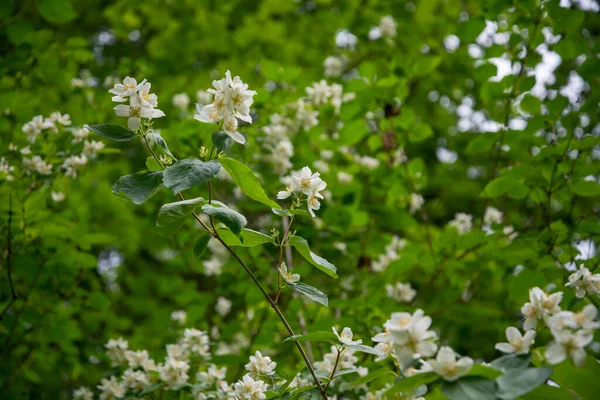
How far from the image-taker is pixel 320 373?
191 centimetres

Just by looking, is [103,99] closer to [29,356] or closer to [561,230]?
[29,356]

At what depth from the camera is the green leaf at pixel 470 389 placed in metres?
1.10

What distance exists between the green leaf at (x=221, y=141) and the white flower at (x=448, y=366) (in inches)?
28.9

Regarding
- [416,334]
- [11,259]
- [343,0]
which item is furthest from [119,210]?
[416,334]

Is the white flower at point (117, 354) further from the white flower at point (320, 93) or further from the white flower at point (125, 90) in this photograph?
the white flower at point (320, 93)

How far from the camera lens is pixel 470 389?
1.13 meters

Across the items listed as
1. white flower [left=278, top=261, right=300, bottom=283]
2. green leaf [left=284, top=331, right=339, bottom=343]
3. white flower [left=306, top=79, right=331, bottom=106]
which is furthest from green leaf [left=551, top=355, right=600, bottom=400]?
white flower [left=306, top=79, right=331, bottom=106]

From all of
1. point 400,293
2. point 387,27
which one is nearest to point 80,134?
point 400,293

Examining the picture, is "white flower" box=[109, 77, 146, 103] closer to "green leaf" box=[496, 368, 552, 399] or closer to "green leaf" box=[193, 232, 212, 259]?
"green leaf" box=[193, 232, 212, 259]

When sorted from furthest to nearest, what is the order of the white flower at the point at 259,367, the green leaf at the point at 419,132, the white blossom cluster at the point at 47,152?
the green leaf at the point at 419,132 → the white blossom cluster at the point at 47,152 → the white flower at the point at 259,367

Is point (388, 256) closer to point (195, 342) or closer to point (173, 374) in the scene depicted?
point (195, 342)

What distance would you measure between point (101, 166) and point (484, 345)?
361 cm

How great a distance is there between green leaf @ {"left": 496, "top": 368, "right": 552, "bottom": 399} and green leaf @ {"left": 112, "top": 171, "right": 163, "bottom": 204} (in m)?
0.90

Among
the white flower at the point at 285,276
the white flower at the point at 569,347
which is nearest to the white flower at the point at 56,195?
the white flower at the point at 285,276
